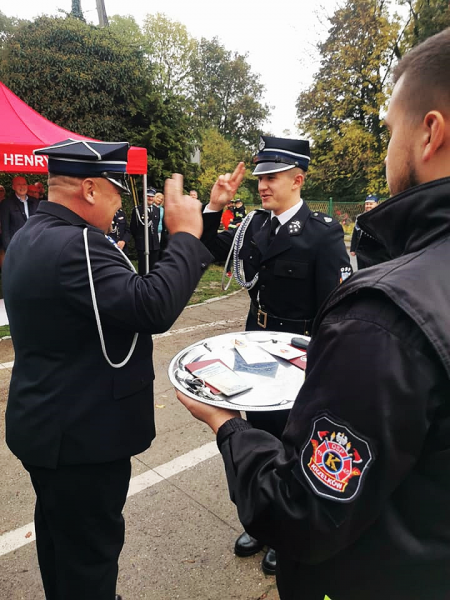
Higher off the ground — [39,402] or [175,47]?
[175,47]

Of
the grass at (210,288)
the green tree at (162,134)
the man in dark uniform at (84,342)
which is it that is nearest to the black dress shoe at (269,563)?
the man in dark uniform at (84,342)

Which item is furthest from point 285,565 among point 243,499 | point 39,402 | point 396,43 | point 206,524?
point 396,43

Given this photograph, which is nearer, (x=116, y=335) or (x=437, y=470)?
(x=437, y=470)

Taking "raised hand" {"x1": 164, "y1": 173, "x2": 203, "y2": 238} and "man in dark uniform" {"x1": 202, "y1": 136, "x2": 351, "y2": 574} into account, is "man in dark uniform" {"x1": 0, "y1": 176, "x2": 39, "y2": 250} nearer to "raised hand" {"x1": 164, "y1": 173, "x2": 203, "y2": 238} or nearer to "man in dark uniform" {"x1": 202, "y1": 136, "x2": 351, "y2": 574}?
"man in dark uniform" {"x1": 202, "y1": 136, "x2": 351, "y2": 574}

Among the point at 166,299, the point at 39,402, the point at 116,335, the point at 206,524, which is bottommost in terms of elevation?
the point at 206,524

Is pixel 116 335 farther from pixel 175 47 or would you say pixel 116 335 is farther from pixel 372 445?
pixel 175 47

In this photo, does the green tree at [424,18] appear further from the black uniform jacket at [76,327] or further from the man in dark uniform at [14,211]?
the black uniform jacket at [76,327]

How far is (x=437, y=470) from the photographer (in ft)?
2.48

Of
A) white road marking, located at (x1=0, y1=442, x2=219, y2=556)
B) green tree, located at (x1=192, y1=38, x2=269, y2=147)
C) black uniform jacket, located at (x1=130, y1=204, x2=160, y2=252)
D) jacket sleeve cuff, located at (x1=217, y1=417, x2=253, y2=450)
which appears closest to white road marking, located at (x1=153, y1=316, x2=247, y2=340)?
white road marking, located at (x1=0, y1=442, x2=219, y2=556)

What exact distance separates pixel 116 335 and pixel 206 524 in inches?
62.5

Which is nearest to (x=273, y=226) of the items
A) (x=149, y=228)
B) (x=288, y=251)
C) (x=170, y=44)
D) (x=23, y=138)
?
(x=288, y=251)

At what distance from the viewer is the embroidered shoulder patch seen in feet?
2.40

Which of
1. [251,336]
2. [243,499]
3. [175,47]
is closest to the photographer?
[243,499]

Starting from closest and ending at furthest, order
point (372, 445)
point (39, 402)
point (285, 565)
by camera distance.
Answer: point (372, 445)
point (285, 565)
point (39, 402)
